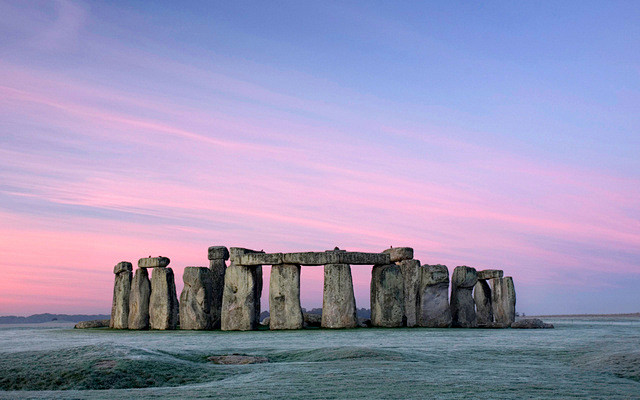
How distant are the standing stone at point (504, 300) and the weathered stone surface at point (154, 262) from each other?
1368cm

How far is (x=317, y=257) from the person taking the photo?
80.3 ft

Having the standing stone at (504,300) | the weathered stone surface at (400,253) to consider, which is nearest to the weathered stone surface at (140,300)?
the weathered stone surface at (400,253)

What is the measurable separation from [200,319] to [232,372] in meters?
15.2

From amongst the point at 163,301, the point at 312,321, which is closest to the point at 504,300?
the point at 312,321

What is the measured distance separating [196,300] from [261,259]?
3.26m

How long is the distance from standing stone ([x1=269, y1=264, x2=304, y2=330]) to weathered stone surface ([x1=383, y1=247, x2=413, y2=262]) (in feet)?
15.3

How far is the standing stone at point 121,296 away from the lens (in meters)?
28.2

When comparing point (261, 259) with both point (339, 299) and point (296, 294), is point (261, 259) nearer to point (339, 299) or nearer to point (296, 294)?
point (296, 294)

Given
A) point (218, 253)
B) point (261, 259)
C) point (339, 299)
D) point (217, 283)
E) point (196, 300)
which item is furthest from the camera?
point (218, 253)

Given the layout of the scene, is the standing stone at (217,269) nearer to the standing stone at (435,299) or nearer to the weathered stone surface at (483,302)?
the standing stone at (435,299)

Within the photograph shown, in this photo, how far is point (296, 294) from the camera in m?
24.4

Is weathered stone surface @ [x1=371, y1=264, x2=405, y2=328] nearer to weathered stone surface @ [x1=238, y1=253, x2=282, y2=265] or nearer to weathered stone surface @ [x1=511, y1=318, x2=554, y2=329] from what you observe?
weathered stone surface @ [x1=238, y1=253, x2=282, y2=265]

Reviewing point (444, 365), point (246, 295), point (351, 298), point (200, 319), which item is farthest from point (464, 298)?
point (444, 365)

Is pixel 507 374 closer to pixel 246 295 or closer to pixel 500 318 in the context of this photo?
pixel 246 295
